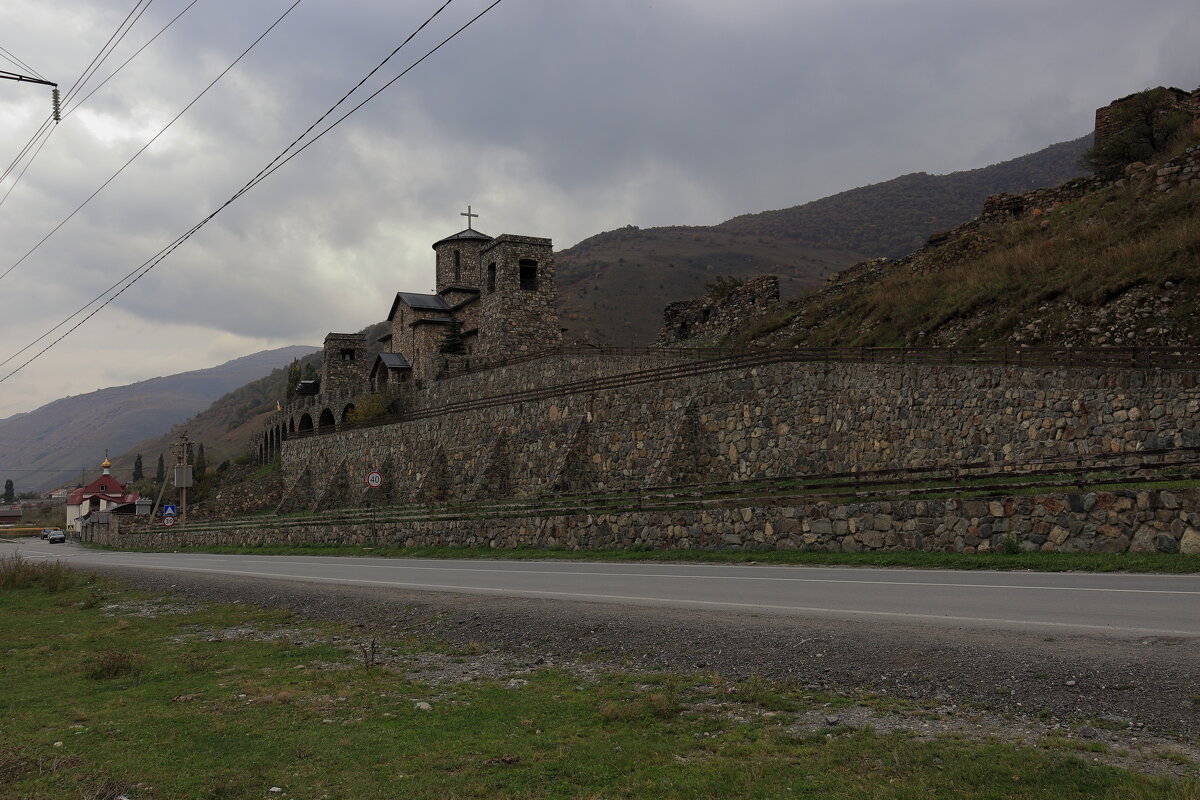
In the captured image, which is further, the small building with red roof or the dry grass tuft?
the small building with red roof

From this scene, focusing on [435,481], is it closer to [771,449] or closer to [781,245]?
[771,449]

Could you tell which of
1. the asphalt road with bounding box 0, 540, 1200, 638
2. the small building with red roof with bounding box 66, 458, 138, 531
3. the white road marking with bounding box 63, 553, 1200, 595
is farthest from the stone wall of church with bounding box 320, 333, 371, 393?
the asphalt road with bounding box 0, 540, 1200, 638

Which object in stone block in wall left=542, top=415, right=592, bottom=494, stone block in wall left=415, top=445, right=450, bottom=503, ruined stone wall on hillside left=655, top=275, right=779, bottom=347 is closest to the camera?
stone block in wall left=542, top=415, right=592, bottom=494

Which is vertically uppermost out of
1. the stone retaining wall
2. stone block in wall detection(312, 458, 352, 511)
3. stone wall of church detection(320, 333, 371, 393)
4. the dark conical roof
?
the dark conical roof

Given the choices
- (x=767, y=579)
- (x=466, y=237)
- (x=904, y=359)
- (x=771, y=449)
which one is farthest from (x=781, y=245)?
(x=767, y=579)

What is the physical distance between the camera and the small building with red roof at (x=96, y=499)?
9756 cm

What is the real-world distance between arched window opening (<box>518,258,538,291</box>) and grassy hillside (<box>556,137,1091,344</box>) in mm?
49644

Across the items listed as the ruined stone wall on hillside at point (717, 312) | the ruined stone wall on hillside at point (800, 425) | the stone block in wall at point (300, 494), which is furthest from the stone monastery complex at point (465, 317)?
the ruined stone wall on hillside at point (800, 425)

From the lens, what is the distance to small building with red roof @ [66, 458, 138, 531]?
320ft

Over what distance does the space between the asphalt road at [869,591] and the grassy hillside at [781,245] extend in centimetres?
8423

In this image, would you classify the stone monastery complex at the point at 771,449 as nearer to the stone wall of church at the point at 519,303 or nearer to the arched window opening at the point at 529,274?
the stone wall of church at the point at 519,303

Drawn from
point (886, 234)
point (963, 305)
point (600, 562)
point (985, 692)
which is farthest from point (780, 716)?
point (886, 234)

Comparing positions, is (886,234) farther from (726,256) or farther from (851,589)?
(851,589)

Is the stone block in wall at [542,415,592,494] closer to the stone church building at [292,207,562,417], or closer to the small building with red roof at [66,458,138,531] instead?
the stone church building at [292,207,562,417]
